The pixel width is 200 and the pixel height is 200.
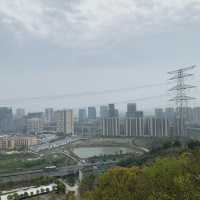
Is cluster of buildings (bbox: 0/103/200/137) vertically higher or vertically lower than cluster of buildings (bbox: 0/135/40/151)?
higher

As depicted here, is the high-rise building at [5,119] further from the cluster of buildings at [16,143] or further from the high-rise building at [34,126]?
the cluster of buildings at [16,143]

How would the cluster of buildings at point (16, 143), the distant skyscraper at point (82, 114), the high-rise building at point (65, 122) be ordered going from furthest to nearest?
the distant skyscraper at point (82, 114) → the high-rise building at point (65, 122) → the cluster of buildings at point (16, 143)

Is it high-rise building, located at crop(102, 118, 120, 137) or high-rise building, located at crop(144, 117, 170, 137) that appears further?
high-rise building, located at crop(102, 118, 120, 137)

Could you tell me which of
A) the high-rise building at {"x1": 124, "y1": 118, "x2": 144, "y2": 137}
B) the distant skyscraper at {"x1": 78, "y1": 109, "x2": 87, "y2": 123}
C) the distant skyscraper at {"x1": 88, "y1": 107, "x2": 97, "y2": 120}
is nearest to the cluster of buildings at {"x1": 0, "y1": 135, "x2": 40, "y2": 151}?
the high-rise building at {"x1": 124, "y1": 118, "x2": 144, "y2": 137}

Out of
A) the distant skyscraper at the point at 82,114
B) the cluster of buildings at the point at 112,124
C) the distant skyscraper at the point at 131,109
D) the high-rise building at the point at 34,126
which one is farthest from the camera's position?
the distant skyscraper at the point at 82,114

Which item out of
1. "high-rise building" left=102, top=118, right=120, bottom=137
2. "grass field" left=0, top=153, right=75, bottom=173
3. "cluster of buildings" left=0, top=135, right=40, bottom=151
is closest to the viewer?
"grass field" left=0, top=153, right=75, bottom=173

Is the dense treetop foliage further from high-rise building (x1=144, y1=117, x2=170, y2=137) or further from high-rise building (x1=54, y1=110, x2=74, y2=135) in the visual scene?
high-rise building (x1=54, y1=110, x2=74, y2=135)

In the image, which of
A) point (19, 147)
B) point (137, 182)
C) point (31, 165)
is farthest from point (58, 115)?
point (137, 182)

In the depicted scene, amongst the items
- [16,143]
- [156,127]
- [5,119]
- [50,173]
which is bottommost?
[50,173]

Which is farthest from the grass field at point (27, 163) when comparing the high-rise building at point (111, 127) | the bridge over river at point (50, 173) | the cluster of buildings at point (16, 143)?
the high-rise building at point (111, 127)

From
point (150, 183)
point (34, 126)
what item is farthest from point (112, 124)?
point (150, 183)

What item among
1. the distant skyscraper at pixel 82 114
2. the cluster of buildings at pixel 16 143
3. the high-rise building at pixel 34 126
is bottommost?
the cluster of buildings at pixel 16 143

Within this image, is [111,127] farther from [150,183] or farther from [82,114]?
[150,183]
